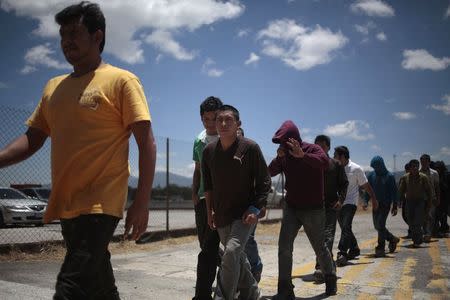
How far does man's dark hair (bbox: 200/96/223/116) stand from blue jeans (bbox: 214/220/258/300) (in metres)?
1.45

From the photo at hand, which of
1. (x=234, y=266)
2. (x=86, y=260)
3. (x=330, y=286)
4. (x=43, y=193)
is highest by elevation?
(x=86, y=260)

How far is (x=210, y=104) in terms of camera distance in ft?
16.4

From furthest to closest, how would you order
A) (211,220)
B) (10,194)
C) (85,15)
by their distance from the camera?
(10,194) < (211,220) < (85,15)

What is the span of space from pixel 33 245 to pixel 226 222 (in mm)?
5387

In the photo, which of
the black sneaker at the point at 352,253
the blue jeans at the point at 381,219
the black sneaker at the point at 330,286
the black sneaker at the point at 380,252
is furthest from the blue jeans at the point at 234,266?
the blue jeans at the point at 381,219

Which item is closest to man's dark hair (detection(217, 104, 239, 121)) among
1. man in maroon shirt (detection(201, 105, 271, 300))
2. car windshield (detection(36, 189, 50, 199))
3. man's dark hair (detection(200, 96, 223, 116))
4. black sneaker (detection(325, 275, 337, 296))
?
man in maroon shirt (detection(201, 105, 271, 300))

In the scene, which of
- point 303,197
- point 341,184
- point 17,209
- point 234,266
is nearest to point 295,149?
point 303,197

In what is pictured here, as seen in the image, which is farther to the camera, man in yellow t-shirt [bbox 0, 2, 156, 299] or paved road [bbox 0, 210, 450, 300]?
paved road [bbox 0, 210, 450, 300]

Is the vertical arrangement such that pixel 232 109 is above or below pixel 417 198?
above

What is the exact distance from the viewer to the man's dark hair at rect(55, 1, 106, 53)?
8.34 feet

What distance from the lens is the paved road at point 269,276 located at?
512 cm

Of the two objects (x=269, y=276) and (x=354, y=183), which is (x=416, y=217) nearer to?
(x=354, y=183)

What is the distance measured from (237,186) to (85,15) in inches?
85.5

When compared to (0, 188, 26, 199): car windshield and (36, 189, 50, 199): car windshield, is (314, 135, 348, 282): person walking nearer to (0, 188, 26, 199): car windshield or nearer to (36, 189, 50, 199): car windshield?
(0, 188, 26, 199): car windshield
